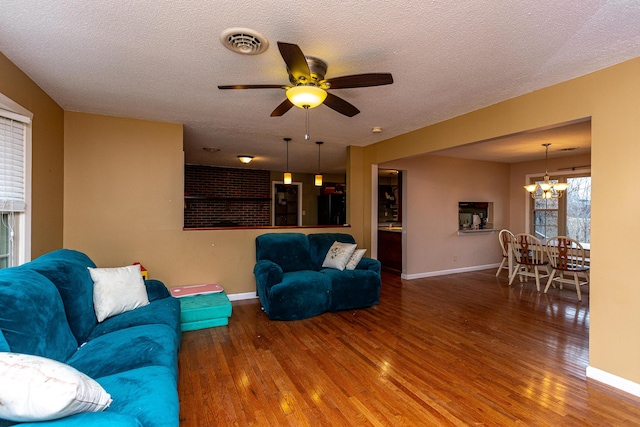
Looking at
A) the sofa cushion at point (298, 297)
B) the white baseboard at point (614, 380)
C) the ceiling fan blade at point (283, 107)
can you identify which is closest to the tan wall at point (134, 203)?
the sofa cushion at point (298, 297)

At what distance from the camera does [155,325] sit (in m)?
2.21

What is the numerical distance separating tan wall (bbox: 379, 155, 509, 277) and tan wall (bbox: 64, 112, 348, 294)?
135 inches

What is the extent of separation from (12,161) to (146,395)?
233 cm

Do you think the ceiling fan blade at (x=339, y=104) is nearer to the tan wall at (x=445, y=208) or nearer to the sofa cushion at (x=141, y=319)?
the sofa cushion at (x=141, y=319)

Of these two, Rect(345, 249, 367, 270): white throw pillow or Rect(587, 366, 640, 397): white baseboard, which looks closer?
Rect(587, 366, 640, 397): white baseboard

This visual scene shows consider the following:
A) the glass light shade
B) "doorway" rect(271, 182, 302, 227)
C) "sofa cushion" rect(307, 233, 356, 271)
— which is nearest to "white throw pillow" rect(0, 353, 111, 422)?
the glass light shade

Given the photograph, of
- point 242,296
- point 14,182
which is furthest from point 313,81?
point 242,296

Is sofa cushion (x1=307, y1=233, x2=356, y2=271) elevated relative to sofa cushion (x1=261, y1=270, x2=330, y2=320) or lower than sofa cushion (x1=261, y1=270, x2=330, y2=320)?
elevated

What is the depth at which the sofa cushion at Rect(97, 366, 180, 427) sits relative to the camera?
1242 millimetres

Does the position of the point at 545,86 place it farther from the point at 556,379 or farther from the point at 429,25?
the point at 556,379

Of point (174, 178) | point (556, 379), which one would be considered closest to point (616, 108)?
point (556, 379)

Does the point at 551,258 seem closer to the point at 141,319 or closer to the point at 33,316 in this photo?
the point at 141,319

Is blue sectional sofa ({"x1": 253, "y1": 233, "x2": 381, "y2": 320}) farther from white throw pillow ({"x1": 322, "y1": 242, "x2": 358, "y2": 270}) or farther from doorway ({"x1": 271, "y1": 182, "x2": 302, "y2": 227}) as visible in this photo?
doorway ({"x1": 271, "y1": 182, "x2": 302, "y2": 227})

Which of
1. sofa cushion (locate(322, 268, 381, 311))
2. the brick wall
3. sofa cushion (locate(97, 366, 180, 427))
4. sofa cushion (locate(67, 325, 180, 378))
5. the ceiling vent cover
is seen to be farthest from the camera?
the brick wall
